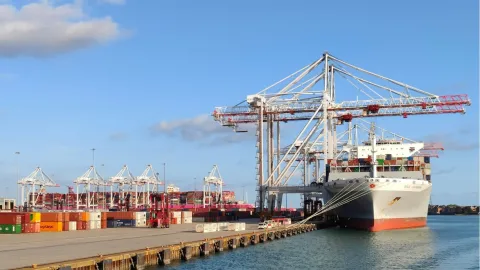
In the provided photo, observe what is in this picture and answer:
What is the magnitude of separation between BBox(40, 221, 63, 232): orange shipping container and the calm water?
72.6 ft

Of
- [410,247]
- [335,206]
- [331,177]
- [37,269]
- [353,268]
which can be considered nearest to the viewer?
[37,269]

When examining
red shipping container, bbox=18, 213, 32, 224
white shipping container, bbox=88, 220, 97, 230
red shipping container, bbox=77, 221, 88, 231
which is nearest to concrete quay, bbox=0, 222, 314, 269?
red shipping container, bbox=18, 213, 32, 224

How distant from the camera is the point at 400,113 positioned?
78375 mm

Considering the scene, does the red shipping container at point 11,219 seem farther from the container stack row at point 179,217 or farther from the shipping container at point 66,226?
the container stack row at point 179,217

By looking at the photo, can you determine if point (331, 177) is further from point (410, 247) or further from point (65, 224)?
point (65, 224)

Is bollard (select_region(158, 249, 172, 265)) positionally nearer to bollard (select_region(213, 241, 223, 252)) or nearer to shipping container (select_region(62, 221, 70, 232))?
bollard (select_region(213, 241, 223, 252))

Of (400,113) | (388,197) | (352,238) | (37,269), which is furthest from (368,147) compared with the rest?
(37,269)

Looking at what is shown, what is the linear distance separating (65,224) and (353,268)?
34691 mm

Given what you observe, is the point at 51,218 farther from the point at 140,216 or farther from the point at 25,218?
the point at 140,216

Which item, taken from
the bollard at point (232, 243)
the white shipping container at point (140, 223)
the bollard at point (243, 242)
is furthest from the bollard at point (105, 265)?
the white shipping container at point (140, 223)

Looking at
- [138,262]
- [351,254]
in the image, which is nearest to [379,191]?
[351,254]

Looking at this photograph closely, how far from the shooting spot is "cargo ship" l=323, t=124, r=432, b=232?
65438mm

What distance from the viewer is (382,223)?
67.1 metres

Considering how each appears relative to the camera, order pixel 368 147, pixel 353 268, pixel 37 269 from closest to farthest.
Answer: pixel 37 269
pixel 353 268
pixel 368 147
